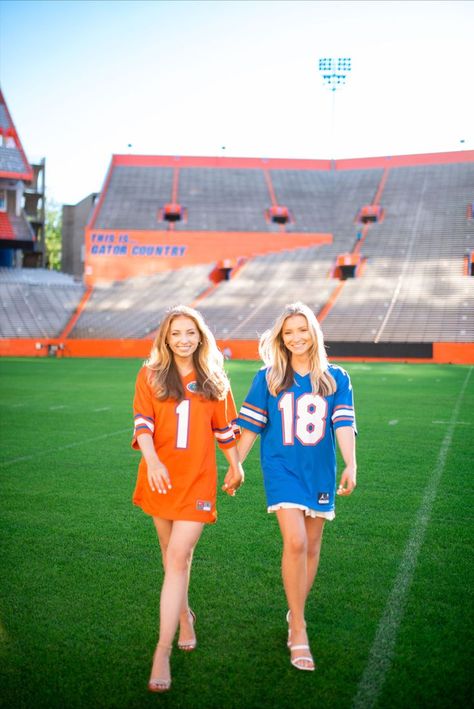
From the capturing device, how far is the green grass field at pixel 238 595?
3.29 meters

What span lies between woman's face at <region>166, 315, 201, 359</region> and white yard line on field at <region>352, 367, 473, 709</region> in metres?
1.68

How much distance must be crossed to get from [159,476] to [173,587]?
19.1 inches

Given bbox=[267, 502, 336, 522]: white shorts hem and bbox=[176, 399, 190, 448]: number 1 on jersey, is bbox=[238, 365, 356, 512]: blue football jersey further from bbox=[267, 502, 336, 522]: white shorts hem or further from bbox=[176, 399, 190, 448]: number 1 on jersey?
bbox=[176, 399, 190, 448]: number 1 on jersey

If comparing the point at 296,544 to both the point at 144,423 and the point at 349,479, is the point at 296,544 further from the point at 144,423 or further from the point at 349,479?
the point at 144,423

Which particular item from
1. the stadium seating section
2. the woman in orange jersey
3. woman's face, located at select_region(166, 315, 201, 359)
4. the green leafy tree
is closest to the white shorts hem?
the woman in orange jersey

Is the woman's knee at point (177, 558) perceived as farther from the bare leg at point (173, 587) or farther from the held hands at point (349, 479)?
the held hands at point (349, 479)

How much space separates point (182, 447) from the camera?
357 centimetres

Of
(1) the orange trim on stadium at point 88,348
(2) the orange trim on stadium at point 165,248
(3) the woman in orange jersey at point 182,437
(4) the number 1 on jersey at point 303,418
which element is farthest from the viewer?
(2) the orange trim on stadium at point 165,248

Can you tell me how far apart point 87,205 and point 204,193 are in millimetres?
10395

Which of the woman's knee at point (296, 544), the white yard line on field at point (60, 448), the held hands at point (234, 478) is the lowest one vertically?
the woman's knee at point (296, 544)

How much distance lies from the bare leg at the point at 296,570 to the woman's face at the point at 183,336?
0.91 metres

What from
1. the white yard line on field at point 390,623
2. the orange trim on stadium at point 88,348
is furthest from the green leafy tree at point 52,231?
the white yard line on field at point 390,623

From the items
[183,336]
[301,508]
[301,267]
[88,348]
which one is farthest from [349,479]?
[301,267]

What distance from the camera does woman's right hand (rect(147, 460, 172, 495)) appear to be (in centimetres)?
342
